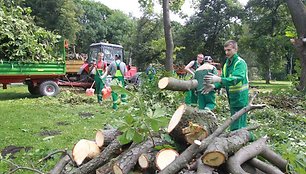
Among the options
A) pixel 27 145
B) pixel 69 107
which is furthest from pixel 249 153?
pixel 69 107

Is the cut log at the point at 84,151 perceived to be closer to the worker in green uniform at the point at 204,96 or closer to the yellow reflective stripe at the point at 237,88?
the yellow reflective stripe at the point at 237,88

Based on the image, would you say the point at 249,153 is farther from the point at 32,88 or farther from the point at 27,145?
the point at 32,88

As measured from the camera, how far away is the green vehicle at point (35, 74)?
1244 centimetres

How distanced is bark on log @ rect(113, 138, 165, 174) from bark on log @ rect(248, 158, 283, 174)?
3.05ft

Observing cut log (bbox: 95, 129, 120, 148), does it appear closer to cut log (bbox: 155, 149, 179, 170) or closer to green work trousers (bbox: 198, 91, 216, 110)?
cut log (bbox: 155, 149, 179, 170)

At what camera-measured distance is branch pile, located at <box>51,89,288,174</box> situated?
10.1 ft

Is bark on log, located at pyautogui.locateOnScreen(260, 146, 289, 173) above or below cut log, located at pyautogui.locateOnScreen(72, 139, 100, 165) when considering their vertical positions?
above

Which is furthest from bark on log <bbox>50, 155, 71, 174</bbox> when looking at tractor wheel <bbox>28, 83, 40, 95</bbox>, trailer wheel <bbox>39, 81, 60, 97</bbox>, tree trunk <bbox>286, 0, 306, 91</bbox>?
tree trunk <bbox>286, 0, 306, 91</bbox>

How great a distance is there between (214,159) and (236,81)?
183cm

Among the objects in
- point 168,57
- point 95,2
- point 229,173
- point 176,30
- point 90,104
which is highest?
point 95,2

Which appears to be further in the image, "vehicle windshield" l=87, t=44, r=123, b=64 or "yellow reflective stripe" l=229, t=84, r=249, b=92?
"vehicle windshield" l=87, t=44, r=123, b=64

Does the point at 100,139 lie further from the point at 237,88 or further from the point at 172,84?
the point at 237,88

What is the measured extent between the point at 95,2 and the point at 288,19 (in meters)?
50.9

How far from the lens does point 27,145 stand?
19.7 feet
